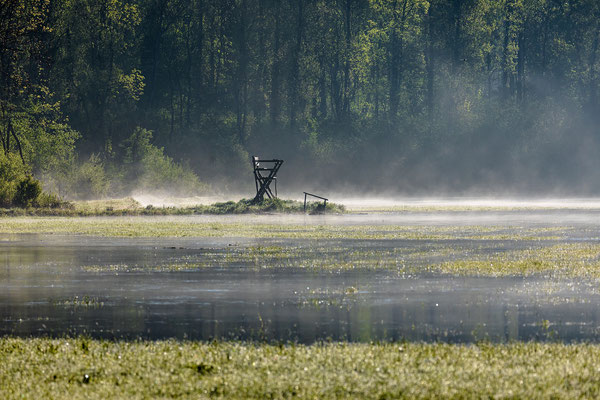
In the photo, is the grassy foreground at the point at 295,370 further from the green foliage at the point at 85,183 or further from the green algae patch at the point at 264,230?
the green foliage at the point at 85,183

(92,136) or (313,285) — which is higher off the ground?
(92,136)

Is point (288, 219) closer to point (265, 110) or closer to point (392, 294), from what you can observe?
point (392, 294)

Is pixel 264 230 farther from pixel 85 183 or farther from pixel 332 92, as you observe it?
pixel 332 92

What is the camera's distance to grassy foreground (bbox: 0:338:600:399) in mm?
Result: 11859

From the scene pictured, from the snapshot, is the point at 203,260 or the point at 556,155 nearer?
the point at 203,260

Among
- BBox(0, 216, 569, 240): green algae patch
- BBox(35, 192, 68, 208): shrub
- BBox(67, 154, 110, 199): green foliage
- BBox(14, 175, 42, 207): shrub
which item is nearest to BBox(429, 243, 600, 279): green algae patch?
BBox(0, 216, 569, 240): green algae patch

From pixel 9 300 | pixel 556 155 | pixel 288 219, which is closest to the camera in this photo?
pixel 9 300

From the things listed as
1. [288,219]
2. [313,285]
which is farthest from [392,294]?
[288,219]

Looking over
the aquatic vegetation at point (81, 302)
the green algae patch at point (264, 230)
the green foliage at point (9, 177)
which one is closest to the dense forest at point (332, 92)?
the green foliage at point (9, 177)

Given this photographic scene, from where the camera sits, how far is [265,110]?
119750 millimetres

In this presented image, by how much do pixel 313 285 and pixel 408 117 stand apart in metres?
98.4

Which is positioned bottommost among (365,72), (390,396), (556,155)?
(390,396)

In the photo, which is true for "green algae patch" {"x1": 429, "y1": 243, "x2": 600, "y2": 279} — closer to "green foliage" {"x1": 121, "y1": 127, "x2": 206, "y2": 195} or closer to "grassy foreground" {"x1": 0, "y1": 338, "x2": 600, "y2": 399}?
"grassy foreground" {"x1": 0, "y1": 338, "x2": 600, "y2": 399}

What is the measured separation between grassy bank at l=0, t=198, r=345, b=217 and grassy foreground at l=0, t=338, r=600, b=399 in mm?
49547
